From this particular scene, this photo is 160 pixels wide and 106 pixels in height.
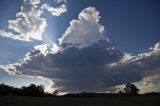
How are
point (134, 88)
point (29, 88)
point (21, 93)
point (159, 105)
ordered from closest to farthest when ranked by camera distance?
point (159, 105)
point (21, 93)
point (29, 88)
point (134, 88)

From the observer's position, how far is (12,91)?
309 feet

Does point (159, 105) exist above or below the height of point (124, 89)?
below

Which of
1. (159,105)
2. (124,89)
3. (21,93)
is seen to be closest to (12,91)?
(21,93)

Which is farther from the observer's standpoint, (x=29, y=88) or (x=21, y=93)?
(x=29, y=88)

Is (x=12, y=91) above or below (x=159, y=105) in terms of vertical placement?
above

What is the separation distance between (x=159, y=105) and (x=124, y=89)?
265ft

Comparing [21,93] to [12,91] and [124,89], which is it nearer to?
[12,91]

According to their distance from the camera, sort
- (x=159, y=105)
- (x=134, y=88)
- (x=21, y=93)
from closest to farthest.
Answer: (x=159, y=105) < (x=21, y=93) < (x=134, y=88)

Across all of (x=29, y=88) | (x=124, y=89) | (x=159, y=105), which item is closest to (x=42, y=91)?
(x=29, y=88)

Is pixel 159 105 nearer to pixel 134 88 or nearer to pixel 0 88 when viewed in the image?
pixel 0 88

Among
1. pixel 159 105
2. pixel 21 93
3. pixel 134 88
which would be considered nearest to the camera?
pixel 159 105

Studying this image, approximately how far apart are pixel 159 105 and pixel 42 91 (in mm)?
73635

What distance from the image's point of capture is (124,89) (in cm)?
11456

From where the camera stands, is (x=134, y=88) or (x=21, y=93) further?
(x=134, y=88)
